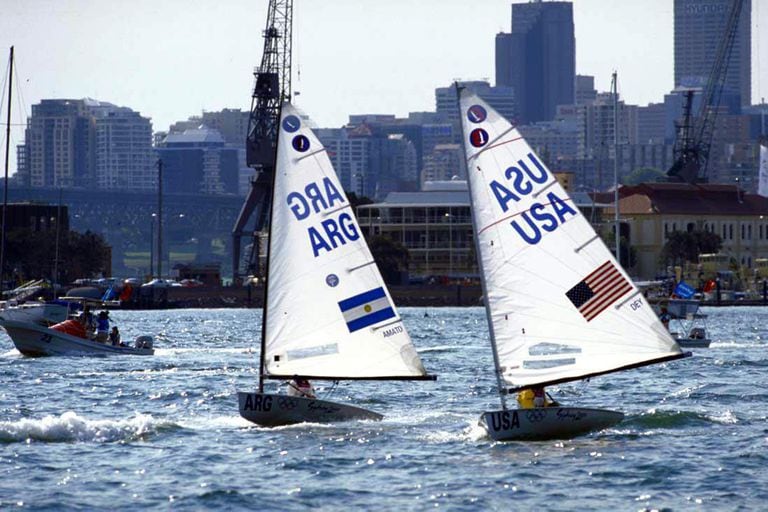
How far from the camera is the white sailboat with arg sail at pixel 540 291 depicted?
32125 mm

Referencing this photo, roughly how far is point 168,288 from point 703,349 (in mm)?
92618

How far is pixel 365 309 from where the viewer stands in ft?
116

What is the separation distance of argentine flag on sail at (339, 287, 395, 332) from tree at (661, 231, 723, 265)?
490ft

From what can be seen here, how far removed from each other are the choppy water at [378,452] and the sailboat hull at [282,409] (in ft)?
0.86

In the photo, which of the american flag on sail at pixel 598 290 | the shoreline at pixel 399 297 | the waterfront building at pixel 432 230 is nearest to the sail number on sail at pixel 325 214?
the american flag on sail at pixel 598 290

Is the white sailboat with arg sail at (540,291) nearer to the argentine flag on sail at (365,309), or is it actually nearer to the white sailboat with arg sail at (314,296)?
the white sailboat with arg sail at (314,296)

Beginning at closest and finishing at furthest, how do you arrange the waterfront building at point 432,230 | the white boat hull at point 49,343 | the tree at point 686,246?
the white boat hull at point 49,343 < the waterfront building at point 432,230 < the tree at point 686,246

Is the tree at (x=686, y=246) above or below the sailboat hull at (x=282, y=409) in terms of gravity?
above

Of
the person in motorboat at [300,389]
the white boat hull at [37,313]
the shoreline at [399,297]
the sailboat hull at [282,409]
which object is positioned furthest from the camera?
the shoreline at [399,297]

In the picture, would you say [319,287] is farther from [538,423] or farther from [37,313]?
[37,313]

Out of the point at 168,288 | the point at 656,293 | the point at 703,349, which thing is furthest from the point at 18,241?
the point at 703,349

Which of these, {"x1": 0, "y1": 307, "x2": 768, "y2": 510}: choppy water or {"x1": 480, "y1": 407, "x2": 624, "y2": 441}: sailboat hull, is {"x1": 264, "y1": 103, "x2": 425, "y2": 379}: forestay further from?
{"x1": 480, "y1": 407, "x2": 624, "y2": 441}: sailboat hull

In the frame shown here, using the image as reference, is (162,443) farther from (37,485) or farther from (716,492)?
(716,492)

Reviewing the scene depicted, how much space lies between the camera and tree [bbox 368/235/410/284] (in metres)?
162
